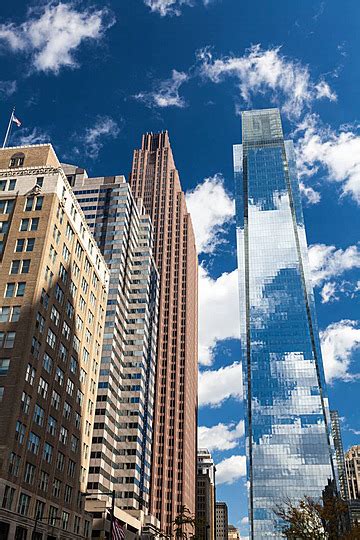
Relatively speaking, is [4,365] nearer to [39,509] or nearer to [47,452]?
[47,452]

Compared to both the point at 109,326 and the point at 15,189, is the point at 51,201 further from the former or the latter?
the point at 109,326

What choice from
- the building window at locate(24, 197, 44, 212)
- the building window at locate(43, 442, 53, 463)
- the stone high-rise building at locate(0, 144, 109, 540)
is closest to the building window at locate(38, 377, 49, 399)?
the stone high-rise building at locate(0, 144, 109, 540)

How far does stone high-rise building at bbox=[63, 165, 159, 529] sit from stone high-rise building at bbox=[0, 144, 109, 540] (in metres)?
38.4

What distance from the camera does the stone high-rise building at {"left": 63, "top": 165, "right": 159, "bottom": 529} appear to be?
137250 mm

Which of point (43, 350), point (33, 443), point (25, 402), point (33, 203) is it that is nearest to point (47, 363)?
point (43, 350)

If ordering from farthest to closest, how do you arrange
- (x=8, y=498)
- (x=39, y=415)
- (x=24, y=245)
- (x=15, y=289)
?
(x=24, y=245) < (x=15, y=289) < (x=39, y=415) < (x=8, y=498)

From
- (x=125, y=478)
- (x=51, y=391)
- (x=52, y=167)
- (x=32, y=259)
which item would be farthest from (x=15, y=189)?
(x=125, y=478)

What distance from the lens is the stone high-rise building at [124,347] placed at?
137250mm

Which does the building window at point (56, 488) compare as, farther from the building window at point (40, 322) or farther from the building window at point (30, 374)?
the building window at point (40, 322)

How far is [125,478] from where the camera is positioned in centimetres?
13962

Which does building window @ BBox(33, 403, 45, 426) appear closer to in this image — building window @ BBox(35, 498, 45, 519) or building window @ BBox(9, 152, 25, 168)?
building window @ BBox(35, 498, 45, 519)

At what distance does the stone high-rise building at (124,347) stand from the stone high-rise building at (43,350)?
3836cm

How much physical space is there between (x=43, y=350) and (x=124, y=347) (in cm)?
7838

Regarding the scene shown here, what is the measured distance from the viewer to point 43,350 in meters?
80.3
